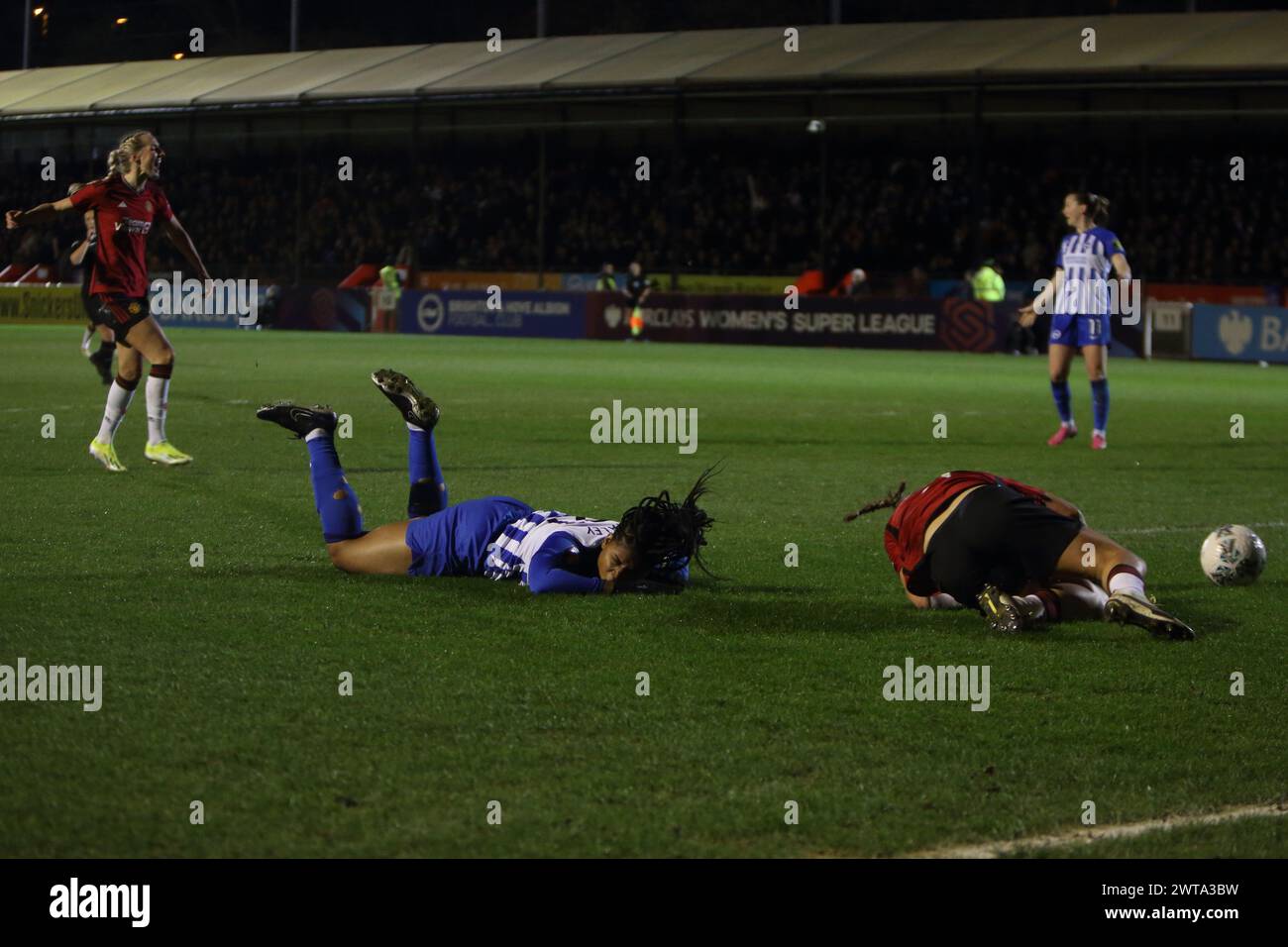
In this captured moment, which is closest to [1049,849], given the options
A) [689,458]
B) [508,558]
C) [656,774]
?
[656,774]

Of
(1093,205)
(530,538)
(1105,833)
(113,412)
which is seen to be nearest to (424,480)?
(530,538)

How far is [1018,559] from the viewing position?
6.98 meters

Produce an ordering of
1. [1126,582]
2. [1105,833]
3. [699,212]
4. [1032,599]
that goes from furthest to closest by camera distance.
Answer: [699,212]
[1032,599]
[1126,582]
[1105,833]

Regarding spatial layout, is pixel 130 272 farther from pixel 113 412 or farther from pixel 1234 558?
pixel 1234 558

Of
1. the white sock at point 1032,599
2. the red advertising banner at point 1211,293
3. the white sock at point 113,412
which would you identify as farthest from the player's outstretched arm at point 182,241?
the red advertising banner at point 1211,293

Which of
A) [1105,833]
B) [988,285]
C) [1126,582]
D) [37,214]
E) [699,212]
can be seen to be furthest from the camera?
[699,212]

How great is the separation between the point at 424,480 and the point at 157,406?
17.1ft

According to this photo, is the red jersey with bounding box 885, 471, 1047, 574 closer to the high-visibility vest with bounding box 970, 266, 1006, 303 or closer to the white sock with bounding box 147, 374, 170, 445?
the white sock with bounding box 147, 374, 170, 445

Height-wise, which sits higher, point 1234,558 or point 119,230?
point 119,230

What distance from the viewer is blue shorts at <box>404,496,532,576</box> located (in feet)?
25.0

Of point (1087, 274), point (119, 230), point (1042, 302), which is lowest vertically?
point (1042, 302)

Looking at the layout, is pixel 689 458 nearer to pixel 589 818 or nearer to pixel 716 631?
pixel 716 631

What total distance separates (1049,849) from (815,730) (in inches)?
48.5

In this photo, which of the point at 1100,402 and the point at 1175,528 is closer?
the point at 1175,528
